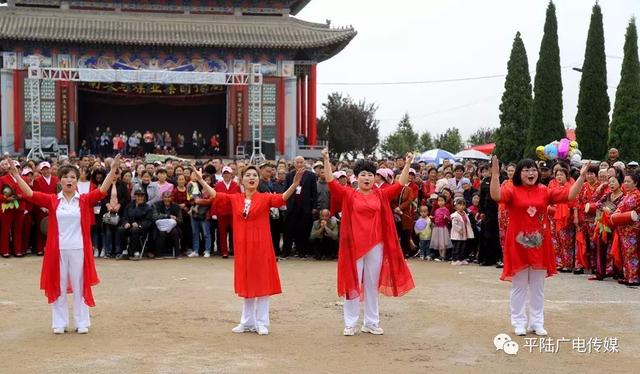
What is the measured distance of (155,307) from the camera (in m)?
9.79

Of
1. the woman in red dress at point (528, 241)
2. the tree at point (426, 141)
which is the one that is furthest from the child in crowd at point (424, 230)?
the tree at point (426, 141)

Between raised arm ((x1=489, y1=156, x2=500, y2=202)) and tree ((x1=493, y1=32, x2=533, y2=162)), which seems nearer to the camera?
raised arm ((x1=489, y1=156, x2=500, y2=202))

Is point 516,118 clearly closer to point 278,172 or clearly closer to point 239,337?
point 278,172

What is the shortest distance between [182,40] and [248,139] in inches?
197

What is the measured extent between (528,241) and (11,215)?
1007 cm

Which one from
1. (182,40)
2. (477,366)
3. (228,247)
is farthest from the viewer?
(182,40)

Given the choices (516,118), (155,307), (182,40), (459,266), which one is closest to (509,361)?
(155,307)

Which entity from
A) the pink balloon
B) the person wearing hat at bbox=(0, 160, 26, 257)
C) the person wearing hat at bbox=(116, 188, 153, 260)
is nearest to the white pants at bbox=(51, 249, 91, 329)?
the person wearing hat at bbox=(116, 188, 153, 260)

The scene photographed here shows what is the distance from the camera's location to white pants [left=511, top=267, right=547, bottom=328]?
322 inches

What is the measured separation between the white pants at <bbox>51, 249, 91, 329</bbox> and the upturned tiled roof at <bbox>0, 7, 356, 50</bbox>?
26925 millimetres

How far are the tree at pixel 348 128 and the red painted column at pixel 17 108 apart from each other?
67.4 ft

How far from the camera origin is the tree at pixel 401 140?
54.8m

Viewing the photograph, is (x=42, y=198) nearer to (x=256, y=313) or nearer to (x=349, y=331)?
(x=256, y=313)

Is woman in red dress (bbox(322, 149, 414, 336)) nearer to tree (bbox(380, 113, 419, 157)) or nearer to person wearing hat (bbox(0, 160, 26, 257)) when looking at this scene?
→ person wearing hat (bbox(0, 160, 26, 257))
